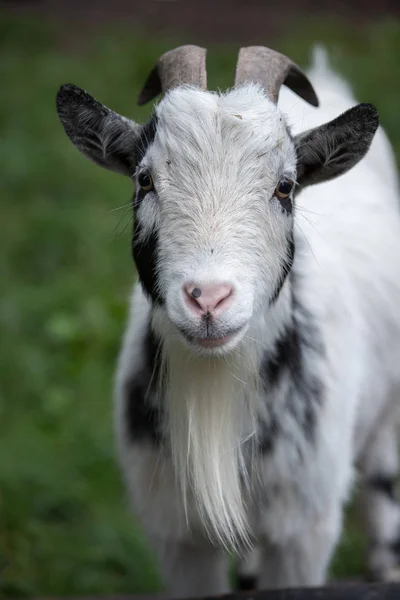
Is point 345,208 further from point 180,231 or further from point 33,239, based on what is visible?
point 33,239

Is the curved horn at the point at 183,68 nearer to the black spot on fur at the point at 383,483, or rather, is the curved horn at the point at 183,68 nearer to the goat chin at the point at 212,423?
the goat chin at the point at 212,423

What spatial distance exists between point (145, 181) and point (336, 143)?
642 millimetres

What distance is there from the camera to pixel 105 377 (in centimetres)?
653

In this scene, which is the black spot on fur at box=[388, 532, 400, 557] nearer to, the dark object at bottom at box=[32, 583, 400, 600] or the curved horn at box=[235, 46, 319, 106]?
the dark object at bottom at box=[32, 583, 400, 600]

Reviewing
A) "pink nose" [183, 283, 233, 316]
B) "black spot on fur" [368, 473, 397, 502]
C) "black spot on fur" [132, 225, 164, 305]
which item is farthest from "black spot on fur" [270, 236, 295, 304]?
"black spot on fur" [368, 473, 397, 502]

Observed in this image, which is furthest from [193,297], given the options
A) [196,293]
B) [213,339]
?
[213,339]

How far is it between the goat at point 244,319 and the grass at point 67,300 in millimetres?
445

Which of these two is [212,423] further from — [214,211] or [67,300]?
[67,300]

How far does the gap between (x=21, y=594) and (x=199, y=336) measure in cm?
252

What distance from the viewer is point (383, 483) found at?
488cm

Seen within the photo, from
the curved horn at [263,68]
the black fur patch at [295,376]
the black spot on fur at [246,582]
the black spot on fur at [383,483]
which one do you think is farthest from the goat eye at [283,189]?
the black spot on fur at [383,483]

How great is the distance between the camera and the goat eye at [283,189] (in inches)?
126

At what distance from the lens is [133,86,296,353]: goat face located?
113 inches

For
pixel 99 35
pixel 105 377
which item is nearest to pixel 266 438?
pixel 105 377
